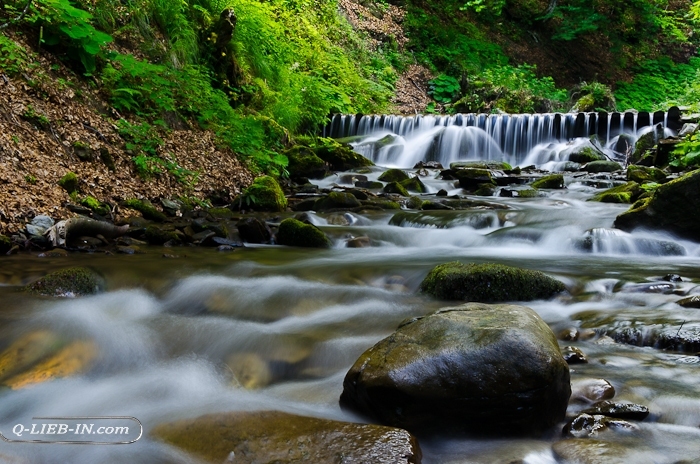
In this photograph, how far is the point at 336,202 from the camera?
30.1ft

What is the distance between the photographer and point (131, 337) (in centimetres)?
396

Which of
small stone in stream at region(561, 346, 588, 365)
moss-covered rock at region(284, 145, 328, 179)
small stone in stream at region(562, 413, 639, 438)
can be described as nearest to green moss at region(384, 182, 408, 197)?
moss-covered rock at region(284, 145, 328, 179)

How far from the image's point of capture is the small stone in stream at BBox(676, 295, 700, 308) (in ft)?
13.5

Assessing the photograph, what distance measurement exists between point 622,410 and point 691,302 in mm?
Answer: 1927

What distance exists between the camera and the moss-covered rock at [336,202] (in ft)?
29.9

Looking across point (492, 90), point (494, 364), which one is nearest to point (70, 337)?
point (494, 364)

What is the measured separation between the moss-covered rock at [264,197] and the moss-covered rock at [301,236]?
69.0 inches

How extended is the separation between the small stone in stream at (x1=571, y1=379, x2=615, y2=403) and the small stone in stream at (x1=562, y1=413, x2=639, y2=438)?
205 mm

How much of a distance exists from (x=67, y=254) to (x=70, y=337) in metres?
2.20

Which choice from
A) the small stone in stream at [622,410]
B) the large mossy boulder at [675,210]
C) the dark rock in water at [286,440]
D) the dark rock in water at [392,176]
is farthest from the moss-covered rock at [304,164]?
the small stone in stream at [622,410]

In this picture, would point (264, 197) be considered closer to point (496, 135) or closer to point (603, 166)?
point (603, 166)

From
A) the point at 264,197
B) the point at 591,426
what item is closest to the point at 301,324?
the point at 591,426

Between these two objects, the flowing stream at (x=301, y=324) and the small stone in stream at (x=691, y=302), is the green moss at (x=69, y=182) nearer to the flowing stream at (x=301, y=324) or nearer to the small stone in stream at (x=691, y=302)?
the flowing stream at (x=301, y=324)

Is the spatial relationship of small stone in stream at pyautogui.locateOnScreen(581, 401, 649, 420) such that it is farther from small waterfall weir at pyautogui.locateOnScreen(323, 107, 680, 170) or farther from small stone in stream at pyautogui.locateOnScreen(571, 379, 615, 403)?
small waterfall weir at pyautogui.locateOnScreen(323, 107, 680, 170)
